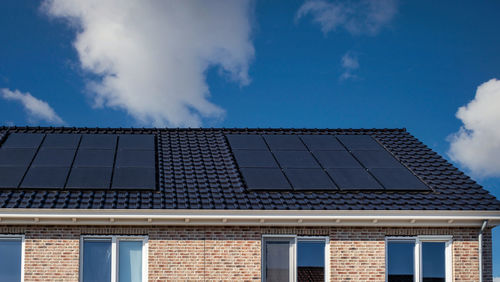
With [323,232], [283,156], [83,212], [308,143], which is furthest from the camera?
[308,143]

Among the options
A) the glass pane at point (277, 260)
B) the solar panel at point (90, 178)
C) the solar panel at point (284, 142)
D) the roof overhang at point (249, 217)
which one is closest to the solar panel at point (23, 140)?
the solar panel at point (90, 178)

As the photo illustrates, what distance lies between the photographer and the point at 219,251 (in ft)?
49.8

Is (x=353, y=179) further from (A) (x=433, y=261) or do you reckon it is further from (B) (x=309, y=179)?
(A) (x=433, y=261)

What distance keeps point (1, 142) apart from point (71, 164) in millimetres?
3047

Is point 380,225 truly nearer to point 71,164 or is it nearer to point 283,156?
point 283,156

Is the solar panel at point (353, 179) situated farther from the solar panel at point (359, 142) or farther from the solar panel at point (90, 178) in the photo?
the solar panel at point (90, 178)

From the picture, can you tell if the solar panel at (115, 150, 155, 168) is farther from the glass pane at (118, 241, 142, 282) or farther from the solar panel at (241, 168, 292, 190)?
the glass pane at (118, 241, 142, 282)

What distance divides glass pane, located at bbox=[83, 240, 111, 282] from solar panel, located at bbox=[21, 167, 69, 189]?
182cm

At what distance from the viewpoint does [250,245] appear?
1523cm

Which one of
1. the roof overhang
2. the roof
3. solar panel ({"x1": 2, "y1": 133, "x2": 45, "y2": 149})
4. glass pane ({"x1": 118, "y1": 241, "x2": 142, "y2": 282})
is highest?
solar panel ({"x1": 2, "y1": 133, "x2": 45, "y2": 149})

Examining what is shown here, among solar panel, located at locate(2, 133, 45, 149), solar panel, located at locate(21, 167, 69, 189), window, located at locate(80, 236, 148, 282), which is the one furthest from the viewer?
solar panel, located at locate(2, 133, 45, 149)

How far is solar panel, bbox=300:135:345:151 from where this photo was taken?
19.5 metres

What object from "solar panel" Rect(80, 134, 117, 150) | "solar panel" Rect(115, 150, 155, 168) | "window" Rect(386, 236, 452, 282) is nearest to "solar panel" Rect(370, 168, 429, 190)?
"window" Rect(386, 236, 452, 282)

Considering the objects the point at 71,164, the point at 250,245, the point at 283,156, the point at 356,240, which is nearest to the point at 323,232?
the point at 356,240
